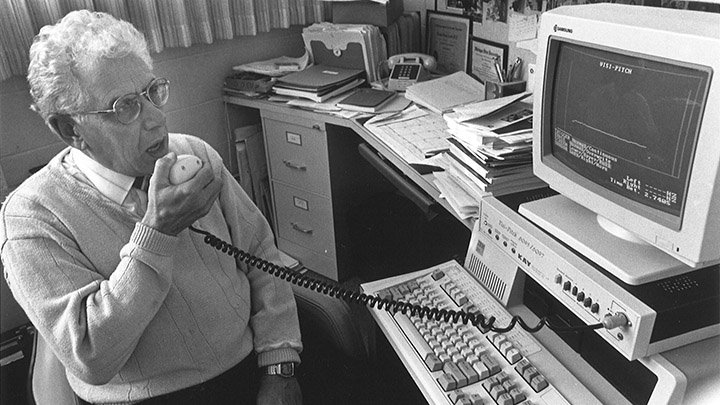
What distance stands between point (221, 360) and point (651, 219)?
2.95ft

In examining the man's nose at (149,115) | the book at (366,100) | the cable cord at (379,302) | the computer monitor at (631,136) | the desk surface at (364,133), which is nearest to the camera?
the computer monitor at (631,136)

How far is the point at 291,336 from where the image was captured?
50.9 inches

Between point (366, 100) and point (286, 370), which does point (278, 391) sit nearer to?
point (286, 370)

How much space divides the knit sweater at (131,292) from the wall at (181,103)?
2.81 feet

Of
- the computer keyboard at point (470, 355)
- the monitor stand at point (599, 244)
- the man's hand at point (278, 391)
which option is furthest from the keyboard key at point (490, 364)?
the man's hand at point (278, 391)

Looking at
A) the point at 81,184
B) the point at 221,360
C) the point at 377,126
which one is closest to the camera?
the point at 81,184

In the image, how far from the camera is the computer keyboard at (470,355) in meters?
0.89

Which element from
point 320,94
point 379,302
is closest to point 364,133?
point 320,94

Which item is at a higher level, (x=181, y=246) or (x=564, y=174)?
(x=564, y=174)

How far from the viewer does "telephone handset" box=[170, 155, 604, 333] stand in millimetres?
1006

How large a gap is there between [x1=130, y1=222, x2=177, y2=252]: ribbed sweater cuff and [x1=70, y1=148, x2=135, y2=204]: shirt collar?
4.6 inches

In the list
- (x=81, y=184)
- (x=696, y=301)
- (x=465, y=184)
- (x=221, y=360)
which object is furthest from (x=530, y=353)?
(x=81, y=184)

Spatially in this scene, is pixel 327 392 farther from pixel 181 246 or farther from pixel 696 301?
pixel 696 301

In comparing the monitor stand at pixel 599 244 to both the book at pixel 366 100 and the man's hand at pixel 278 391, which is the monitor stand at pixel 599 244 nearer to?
the man's hand at pixel 278 391
